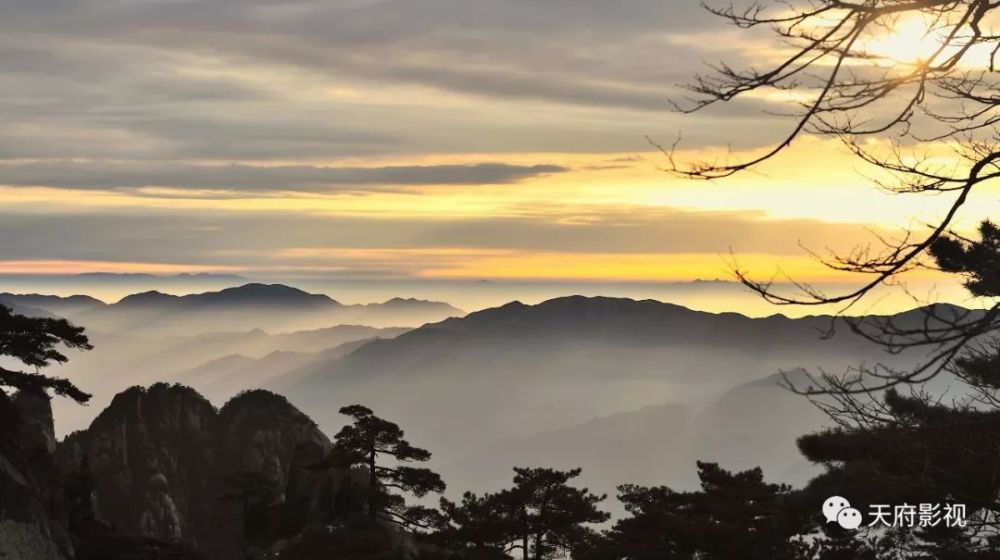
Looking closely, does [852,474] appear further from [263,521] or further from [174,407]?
[174,407]

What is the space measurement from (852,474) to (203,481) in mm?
65951

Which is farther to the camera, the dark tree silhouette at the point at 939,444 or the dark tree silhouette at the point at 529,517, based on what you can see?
the dark tree silhouette at the point at 529,517

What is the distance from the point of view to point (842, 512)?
84.3ft

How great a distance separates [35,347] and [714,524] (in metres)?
22.3

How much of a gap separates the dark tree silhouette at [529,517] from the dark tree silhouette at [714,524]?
1.97 m

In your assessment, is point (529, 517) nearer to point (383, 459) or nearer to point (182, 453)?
point (383, 459)

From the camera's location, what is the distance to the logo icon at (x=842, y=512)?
82.4 ft

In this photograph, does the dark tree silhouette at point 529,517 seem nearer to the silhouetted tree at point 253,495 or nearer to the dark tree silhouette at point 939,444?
the dark tree silhouette at point 939,444

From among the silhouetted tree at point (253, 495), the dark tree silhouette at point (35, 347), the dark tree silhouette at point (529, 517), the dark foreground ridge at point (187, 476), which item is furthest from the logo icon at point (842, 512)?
the silhouetted tree at point (253, 495)

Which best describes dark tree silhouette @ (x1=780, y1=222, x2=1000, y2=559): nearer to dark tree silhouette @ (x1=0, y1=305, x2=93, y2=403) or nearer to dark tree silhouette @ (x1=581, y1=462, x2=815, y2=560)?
dark tree silhouette @ (x1=581, y1=462, x2=815, y2=560)

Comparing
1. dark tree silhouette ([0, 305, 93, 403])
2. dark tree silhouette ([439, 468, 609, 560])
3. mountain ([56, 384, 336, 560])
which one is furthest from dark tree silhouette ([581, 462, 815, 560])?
mountain ([56, 384, 336, 560])

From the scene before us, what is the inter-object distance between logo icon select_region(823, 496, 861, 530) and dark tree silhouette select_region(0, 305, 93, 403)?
21.1 meters

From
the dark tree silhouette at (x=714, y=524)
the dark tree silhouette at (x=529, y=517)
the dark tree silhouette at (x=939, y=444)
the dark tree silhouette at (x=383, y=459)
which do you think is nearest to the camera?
the dark tree silhouette at (x=939, y=444)

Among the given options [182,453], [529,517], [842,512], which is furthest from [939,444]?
[182,453]
